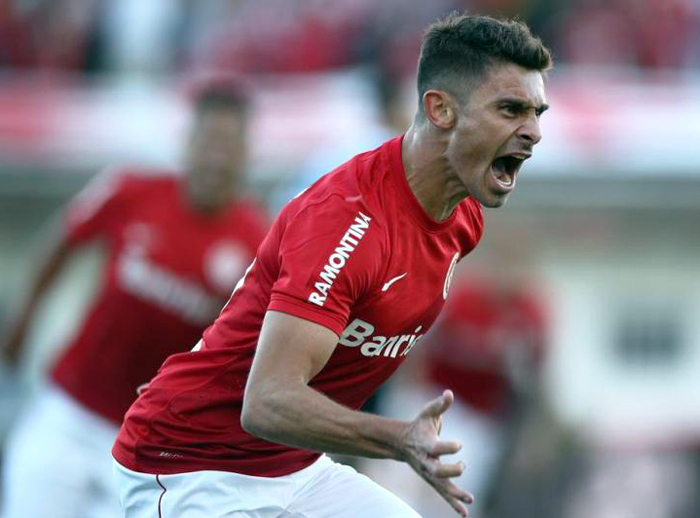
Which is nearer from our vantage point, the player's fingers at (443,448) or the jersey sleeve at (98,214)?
the player's fingers at (443,448)

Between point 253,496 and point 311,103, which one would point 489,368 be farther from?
point 311,103

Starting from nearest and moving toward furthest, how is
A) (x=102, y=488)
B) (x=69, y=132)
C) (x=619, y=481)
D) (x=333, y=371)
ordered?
(x=333, y=371) → (x=102, y=488) → (x=619, y=481) → (x=69, y=132)

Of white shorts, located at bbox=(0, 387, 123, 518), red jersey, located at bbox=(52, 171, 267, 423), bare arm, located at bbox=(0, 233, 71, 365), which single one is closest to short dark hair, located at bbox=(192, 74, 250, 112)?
red jersey, located at bbox=(52, 171, 267, 423)

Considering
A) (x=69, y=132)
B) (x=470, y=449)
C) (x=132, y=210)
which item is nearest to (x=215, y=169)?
(x=132, y=210)

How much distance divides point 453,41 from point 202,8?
14.1m

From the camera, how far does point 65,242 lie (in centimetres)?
798

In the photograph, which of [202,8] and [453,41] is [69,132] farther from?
[453,41]

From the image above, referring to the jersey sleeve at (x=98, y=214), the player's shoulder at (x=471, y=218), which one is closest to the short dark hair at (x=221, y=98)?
the jersey sleeve at (x=98, y=214)

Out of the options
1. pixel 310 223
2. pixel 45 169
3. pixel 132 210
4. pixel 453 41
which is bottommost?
pixel 45 169

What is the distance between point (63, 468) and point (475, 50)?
11.6ft

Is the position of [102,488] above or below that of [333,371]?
below

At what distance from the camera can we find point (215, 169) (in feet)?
25.8

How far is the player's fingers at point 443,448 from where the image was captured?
4.14m

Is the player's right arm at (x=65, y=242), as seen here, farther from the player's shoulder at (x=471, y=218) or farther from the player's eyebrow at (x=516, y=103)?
the player's eyebrow at (x=516, y=103)
